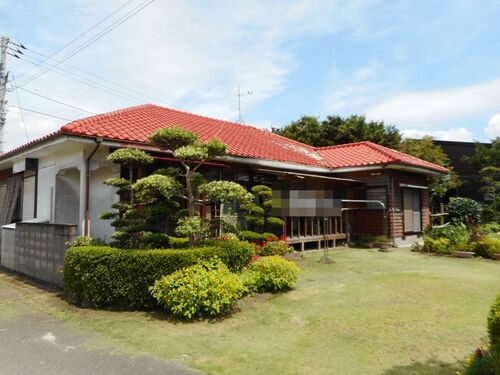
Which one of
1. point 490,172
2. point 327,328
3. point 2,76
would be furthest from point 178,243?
point 490,172

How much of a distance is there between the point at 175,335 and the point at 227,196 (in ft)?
7.75

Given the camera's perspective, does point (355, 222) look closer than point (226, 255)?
No

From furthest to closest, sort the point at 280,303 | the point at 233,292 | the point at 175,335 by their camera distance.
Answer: the point at 280,303 < the point at 233,292 < the point at 175,335

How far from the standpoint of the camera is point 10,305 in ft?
19.1

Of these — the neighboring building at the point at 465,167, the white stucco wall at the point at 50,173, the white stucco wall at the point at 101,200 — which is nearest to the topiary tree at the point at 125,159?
the white stucco wall at the point at 101,200

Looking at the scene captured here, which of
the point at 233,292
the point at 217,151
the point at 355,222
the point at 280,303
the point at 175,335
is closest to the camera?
the point at 175,335

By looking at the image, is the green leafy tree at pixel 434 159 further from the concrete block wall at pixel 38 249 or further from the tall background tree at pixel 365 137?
the concrete block wall at pixel 38 249

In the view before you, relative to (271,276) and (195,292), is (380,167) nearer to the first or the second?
(271,276)

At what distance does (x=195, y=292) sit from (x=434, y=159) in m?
20.1

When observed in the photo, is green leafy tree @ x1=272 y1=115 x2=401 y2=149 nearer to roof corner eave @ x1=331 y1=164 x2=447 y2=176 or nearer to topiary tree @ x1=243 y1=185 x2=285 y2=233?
roof corner eave @ x1=331 y1=164 x2=447 y2=176

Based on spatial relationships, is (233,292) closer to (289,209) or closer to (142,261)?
(142,261)

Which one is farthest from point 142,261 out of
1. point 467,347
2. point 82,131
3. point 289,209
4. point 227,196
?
point 289,209

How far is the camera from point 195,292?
4.80m

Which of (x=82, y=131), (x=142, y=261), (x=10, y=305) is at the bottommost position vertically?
(x=10, y=305)
